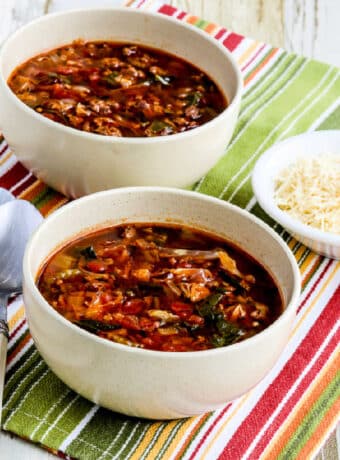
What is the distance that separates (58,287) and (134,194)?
37 centimetres

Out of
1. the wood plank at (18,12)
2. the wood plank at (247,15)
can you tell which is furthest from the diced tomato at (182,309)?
the wood plank at (247,15)

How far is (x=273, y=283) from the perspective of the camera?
7.71ft

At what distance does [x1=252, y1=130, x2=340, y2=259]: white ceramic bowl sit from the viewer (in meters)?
2.82

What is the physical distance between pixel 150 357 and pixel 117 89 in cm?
124

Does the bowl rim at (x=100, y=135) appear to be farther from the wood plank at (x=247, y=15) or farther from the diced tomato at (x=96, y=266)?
the wood plank at (x=247, y=15)

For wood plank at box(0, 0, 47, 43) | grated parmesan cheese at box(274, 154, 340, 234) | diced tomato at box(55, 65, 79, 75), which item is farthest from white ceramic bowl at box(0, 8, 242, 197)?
wood plank at box(0, 0, 47, 43)

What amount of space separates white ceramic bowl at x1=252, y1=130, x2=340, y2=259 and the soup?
24 cm

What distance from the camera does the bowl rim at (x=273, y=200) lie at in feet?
9.20

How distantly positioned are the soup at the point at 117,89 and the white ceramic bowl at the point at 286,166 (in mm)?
241

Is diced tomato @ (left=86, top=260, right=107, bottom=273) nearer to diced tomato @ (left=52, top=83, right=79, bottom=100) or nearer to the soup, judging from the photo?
the soup

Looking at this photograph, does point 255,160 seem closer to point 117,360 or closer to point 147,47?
point 147,47

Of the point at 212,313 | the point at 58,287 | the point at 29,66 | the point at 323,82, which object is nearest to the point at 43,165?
the point at 29,66

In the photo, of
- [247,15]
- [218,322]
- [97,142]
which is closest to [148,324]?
[218,322]

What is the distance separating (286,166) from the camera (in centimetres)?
314
